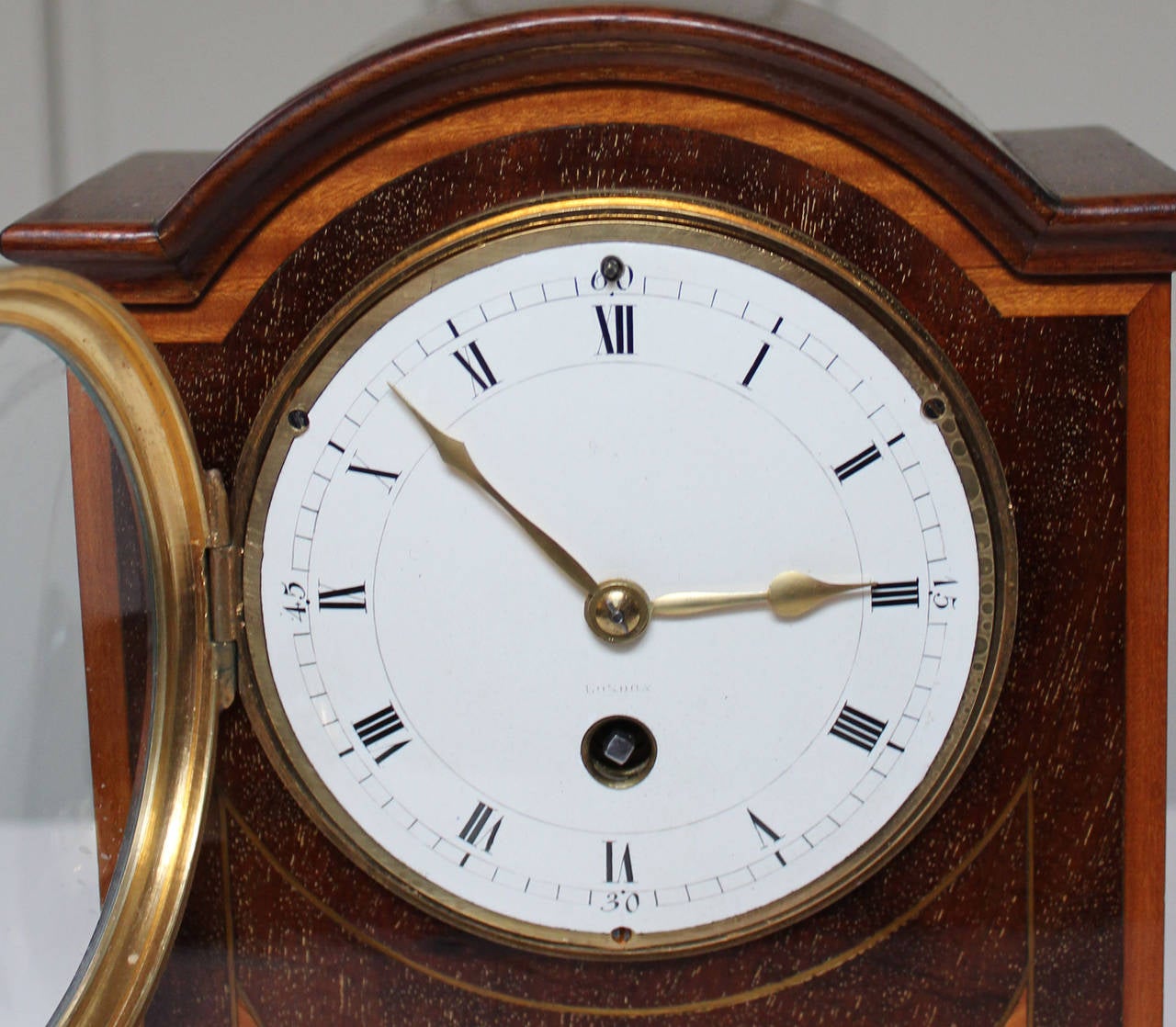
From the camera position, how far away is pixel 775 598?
0.99 m

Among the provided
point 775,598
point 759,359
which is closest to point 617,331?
point 759,359

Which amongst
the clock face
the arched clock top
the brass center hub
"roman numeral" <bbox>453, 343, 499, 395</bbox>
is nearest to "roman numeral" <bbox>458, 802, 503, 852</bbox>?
the clock face

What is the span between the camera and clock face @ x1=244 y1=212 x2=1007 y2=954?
98 centimetres

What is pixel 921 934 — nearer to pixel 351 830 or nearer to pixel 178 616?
pixel 351 830

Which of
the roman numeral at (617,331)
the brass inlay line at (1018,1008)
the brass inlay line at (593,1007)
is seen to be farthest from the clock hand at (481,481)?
the brass inlay line at (1018,1008)

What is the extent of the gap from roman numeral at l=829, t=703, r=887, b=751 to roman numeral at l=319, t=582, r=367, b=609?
1.03 ft

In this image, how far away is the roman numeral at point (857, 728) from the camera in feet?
3.31

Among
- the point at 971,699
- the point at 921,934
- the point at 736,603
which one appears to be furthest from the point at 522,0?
the point at 921,934

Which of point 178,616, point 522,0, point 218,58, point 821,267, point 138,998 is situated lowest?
point 138,998

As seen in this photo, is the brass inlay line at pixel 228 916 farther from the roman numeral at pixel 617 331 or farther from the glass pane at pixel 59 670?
the roman numeral at pixel 617 331

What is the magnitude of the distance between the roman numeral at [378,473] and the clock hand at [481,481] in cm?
3

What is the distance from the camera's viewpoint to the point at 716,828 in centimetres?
103

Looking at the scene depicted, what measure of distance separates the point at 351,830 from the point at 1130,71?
1071 mm

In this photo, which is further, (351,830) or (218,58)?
(218,58)
